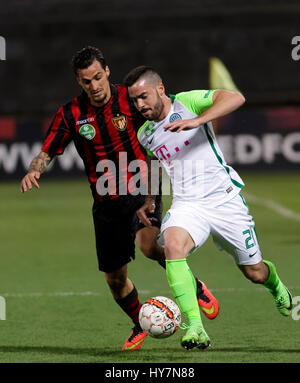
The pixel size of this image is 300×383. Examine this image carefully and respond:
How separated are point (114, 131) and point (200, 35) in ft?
54.8

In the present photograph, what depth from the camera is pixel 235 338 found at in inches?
288

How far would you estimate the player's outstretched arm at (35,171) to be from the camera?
6.88 meters

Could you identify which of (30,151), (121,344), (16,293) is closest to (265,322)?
(121,344)

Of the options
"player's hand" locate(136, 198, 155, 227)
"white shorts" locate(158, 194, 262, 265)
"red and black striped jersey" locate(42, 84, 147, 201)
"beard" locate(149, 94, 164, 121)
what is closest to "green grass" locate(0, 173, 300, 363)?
"white shorts" locate(158, 194, 262, 265)

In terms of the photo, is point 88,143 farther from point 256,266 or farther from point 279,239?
point 279,239

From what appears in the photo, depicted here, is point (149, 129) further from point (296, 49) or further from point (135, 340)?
point (296, 49)

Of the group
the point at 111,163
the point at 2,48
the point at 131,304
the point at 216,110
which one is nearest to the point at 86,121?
the point at 111,163

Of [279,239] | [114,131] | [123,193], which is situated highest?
[114,131]

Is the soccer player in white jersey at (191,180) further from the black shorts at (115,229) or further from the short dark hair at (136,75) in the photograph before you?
the black shorts at (115,229)

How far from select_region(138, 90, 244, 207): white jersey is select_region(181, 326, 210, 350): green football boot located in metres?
0.94

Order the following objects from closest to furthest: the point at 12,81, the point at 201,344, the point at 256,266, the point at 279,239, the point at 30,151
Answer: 1. the point at 201,344
2. the point at 256,266
3. the point at 279,239
4. the point at 30,151
5. the point at 12,81

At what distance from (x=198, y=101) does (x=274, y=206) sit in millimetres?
10574

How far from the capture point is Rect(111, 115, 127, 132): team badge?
24.1ft

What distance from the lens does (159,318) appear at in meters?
6.52
